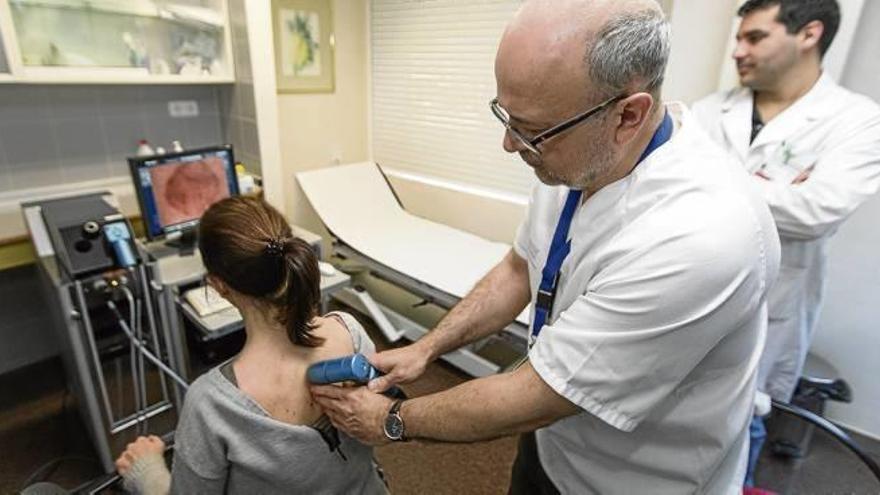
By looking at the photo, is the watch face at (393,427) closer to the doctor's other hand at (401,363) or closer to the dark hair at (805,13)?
the doctor's other hand at (401,363)

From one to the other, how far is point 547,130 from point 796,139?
1282 mm

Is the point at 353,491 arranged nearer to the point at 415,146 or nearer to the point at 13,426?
the point at 13,426

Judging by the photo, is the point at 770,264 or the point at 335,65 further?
the point at 335,65

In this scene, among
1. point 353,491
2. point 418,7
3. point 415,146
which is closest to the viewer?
point 353,491

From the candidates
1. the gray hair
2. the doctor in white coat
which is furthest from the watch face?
the doctor in white coat

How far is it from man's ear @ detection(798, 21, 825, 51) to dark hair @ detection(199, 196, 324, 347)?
163 cm

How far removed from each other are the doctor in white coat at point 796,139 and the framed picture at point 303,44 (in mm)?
2270

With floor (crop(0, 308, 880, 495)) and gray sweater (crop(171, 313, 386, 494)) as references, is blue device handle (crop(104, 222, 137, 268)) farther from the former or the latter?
floor (crop(0, 308, 880, 495))

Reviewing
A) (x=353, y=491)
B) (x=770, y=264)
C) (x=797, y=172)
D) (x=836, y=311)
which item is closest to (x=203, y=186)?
(x=353, y=491)

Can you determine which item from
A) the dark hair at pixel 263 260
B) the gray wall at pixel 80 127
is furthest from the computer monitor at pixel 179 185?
the dark hair at pixel 263 260

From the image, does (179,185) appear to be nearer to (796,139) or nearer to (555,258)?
(555,258)

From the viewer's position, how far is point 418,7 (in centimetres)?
294

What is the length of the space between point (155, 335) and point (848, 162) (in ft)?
7.91

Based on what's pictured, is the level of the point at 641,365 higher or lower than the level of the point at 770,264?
lower
